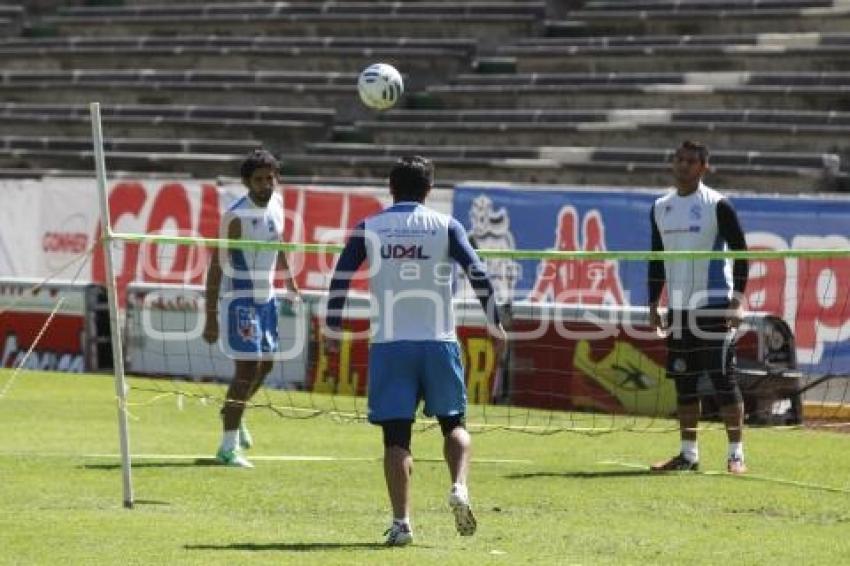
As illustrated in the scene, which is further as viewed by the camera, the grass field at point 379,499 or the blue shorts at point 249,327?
the blue shorts at point 249,327

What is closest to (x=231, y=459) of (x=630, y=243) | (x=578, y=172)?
(x=630, y=243)

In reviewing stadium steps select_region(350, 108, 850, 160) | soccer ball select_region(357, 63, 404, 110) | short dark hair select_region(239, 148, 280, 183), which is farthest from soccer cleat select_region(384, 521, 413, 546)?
stadium steps select_region(350, 108, 850, 160)

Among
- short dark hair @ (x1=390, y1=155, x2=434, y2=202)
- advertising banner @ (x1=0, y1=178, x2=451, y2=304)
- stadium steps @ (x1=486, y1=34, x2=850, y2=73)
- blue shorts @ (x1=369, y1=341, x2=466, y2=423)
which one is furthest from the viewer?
stadium steps @ (x1=486, y1=34, x2=850, y2=73)

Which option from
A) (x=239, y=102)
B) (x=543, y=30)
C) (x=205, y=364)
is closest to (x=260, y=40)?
(x=239, y=102)

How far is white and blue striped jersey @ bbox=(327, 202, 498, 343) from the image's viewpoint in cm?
1063

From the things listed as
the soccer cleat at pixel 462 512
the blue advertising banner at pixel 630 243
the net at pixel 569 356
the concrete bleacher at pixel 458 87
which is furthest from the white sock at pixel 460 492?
the concrete bleacher at pixel 458 87

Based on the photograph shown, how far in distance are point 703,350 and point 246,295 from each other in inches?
128

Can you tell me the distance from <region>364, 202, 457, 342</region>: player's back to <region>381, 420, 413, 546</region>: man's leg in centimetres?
48

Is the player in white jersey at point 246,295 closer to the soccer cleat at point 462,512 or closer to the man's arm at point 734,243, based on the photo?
the man's arm at point 734,243

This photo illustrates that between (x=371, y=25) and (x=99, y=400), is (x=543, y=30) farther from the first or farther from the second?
(x=99, y=400)

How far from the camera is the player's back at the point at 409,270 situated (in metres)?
10.6

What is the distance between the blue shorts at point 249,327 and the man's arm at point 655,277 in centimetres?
269

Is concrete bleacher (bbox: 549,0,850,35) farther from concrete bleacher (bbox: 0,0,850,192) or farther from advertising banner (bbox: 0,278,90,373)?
advertising banner (bbox: 0,278,90,373)

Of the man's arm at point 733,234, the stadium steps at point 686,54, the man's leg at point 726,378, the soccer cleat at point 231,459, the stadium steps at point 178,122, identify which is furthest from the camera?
the stadium steps at point 178,122
